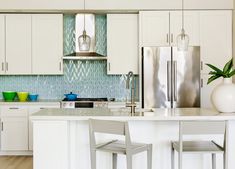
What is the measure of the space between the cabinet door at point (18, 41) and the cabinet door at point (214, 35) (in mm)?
2893

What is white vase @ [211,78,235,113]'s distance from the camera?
3.50m

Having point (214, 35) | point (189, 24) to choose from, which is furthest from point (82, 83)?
point (214, 35)

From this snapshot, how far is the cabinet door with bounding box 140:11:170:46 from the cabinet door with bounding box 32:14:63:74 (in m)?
1.37

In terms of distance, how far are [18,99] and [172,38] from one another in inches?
110

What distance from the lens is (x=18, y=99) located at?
20.0 ft

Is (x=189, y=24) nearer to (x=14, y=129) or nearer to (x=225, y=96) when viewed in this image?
(x=225, y=96)

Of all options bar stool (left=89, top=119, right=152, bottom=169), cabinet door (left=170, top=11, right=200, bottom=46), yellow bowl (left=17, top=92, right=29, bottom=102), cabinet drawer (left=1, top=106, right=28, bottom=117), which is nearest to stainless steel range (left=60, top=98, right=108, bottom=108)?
cabinet drawer (left=1, top=106, right=28, bottom=117)

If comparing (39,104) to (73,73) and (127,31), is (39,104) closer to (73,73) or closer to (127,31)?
(73,73)

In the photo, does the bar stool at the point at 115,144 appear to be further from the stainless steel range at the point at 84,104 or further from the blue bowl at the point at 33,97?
the blue bowl at the point at 33,97

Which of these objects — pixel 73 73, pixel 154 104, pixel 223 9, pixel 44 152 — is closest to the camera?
pixel 44 152

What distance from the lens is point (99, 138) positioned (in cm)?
362

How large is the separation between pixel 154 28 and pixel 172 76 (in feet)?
3.13

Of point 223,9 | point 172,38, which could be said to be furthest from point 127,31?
point 223,9

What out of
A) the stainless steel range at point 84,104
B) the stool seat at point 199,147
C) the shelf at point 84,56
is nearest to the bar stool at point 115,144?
the stool seat at point 199,147
